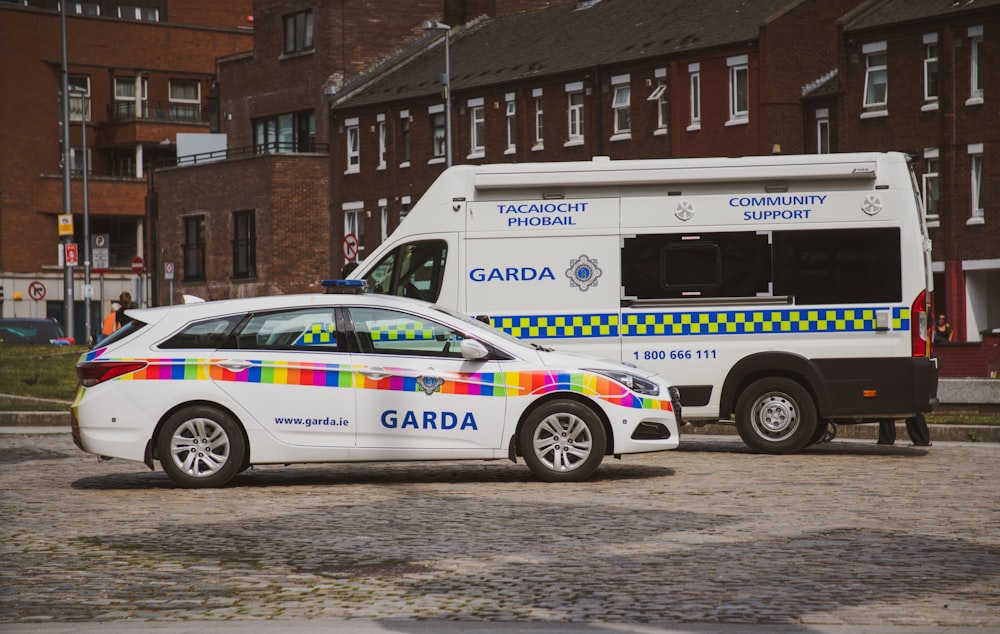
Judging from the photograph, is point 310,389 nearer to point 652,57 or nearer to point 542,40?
point 652,57

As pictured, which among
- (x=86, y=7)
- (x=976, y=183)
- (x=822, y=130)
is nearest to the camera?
(x=976, y=183)

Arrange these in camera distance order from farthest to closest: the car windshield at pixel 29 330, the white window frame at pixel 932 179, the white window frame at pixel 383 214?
the white window frame at pixel 383 214 → the car windshield at pixel 29 330 → the white window frame at pixel 932 179

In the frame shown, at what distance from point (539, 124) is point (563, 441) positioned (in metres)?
39.0

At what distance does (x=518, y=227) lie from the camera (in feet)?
→ 54.1

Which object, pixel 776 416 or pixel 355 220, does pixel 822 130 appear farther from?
pixel 776 416

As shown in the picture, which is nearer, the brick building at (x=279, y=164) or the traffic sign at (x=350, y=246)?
the traffic sign at (x=350, y=246)

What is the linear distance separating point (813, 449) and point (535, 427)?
207 inches

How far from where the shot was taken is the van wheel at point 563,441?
13.4 metres

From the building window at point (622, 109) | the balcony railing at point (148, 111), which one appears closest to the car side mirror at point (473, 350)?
the building window at point (622, 109)

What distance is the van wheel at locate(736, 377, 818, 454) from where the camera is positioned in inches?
645

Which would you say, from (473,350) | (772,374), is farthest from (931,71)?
(473,350)

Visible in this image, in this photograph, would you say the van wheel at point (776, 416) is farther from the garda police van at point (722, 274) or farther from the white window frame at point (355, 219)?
the white window frame at point (355, 219)

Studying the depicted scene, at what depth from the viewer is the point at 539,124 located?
5188 cm

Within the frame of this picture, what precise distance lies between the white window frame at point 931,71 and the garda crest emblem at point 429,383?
31447 millimetres
